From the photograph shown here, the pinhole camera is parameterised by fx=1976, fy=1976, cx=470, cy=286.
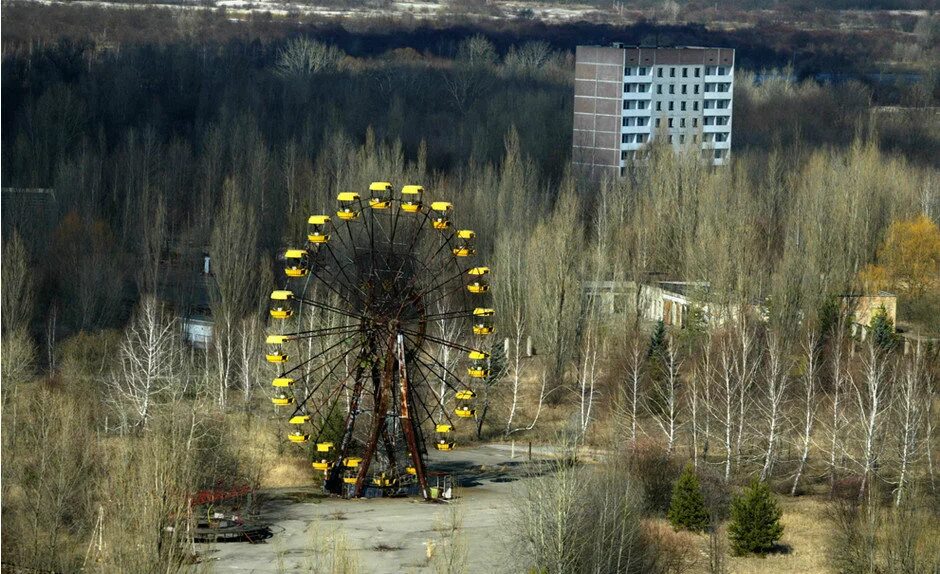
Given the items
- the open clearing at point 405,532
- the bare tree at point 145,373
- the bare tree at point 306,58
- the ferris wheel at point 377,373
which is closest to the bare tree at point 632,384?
the ferris wheel at point 377,373

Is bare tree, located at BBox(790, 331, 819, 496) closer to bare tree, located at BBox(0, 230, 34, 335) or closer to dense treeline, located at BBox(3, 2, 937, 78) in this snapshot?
bare tree, located at BBox(0, 230, 34, 335)

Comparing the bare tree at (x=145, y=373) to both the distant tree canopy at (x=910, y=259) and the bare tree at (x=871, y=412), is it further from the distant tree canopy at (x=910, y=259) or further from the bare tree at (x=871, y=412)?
the distant tree canopy at (x=910, y=259)

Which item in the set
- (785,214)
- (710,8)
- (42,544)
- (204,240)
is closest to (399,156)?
(204,240)

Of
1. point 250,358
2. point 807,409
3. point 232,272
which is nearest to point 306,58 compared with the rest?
point 232,272

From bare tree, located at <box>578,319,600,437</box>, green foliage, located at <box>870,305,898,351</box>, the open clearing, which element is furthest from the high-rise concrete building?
the open clearing

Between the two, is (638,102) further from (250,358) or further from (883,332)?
(250,358)

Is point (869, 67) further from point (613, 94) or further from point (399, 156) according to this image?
point (399, 156)
